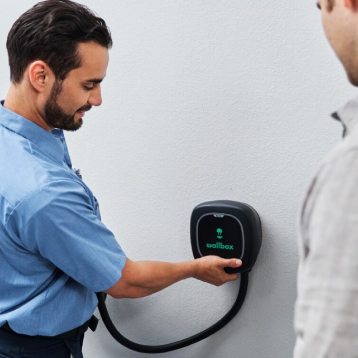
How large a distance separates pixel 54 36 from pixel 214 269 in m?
0.58

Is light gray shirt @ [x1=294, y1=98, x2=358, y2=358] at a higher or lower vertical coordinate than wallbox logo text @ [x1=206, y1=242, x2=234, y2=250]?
higher

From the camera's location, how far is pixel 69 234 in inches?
41.1

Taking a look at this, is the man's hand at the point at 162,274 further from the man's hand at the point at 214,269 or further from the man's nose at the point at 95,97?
the man's nose at the point at 95,97

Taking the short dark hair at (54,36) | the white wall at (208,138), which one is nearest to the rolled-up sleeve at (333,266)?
the white wall at (208,138)

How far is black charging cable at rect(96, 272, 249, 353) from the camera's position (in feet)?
4.01

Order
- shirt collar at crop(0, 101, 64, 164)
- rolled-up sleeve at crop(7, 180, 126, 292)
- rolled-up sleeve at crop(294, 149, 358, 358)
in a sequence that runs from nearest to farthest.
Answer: rolled-up sleeve at crop(294, 149, 358, 358) < rolled-up sleeve at crop(7, 180, 126, 292) < shirt collar at crop(0, 101, 64, 164)

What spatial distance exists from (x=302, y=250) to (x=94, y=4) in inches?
36.2

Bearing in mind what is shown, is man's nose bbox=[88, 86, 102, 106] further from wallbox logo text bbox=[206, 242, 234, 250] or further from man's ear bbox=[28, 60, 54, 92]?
wallbox logo text bbox=[206, 242, 234, 250]

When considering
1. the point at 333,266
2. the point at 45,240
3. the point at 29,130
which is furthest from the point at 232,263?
the point at 333,266

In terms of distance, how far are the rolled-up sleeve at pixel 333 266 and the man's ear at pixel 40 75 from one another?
692mm

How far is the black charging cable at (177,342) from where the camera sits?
1224mm

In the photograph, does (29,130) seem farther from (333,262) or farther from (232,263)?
(333,262)

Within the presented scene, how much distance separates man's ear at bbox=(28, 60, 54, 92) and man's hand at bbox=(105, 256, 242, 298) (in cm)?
40

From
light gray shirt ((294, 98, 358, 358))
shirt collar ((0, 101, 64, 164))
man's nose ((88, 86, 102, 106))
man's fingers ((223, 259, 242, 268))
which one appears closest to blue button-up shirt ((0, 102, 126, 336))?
shirt collar ((0, 101, 64, 164))
